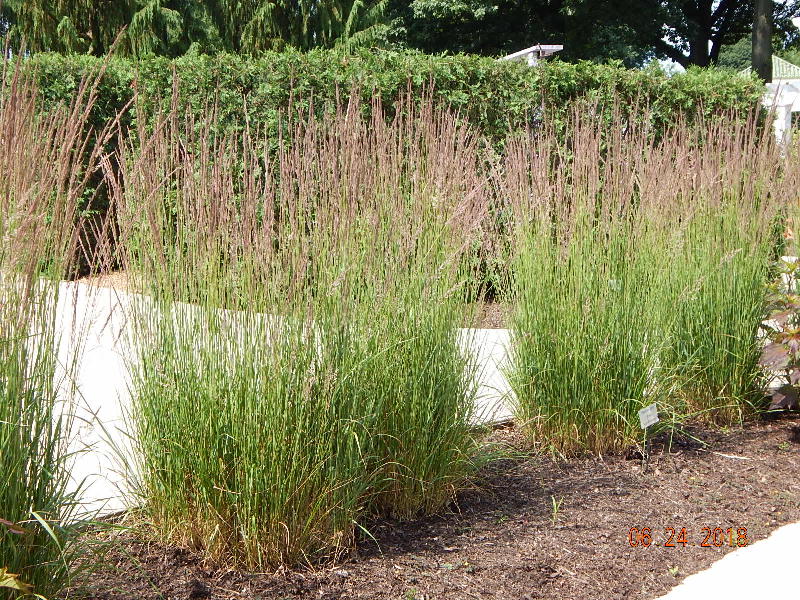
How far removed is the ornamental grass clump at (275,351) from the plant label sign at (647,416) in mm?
1028

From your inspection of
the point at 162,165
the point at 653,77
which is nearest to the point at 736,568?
the point at 162,165

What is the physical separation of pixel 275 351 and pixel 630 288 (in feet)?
6.68

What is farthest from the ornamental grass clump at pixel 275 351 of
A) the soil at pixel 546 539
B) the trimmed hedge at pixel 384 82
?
the trimmed hedge at pixel 384 82

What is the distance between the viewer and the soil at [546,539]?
254 cm

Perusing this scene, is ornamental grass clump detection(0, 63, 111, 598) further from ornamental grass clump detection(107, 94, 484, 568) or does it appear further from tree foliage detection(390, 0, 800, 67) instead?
tree foliage detection(390, 0, 800, 67)

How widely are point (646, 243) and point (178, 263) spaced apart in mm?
2424

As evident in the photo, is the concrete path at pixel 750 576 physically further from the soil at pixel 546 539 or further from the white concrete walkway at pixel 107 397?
the white concrete walkway at pixel 107 397

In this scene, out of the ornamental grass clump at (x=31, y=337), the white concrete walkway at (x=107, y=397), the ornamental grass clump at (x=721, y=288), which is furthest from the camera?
the ornamental grass clump at (x=721, y=288)

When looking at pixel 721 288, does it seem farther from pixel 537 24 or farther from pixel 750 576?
pixel 537 24

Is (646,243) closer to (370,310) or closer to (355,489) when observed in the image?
(370,310)

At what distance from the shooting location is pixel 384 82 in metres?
7.87

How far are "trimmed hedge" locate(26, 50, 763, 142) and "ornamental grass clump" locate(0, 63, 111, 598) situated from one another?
568 cm

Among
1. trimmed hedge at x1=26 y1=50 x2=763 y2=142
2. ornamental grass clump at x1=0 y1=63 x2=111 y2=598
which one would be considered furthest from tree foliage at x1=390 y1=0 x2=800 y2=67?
ornamental grass clump at x1=0 y1=63 x2=111 y2=598

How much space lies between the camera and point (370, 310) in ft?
9.36
